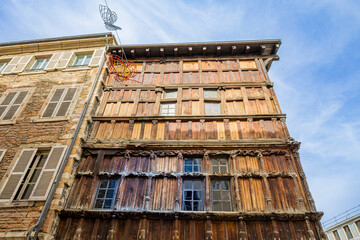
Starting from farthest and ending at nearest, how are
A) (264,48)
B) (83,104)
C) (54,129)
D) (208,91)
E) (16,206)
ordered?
(264,48) < (208,91) < (83,104) < (54,129) < (16,206)

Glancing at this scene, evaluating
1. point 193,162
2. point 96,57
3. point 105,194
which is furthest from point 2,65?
point 193,162

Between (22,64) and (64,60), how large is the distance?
229cm

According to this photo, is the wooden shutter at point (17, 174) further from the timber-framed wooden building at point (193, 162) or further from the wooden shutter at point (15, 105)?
the wooden shutter at point (15, 105)

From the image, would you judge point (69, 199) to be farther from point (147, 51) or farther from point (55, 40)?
point (55, 40)

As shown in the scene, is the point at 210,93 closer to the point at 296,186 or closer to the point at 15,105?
the point at 296,186

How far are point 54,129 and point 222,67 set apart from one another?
24.3 feet

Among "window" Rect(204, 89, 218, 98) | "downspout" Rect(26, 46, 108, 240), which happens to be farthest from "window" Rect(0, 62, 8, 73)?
"window" Rect(204, 89, 218, 98)

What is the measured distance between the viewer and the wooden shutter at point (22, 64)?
10586mm

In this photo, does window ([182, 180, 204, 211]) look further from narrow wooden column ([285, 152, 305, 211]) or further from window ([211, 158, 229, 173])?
narrow wooden column ([285, 152, 305, 211])

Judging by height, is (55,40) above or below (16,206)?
above

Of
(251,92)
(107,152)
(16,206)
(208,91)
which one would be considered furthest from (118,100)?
(251,92)

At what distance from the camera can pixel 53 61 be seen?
34.9ft

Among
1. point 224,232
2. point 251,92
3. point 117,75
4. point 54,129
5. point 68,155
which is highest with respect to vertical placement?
point 117,75

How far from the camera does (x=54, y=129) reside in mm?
7891
